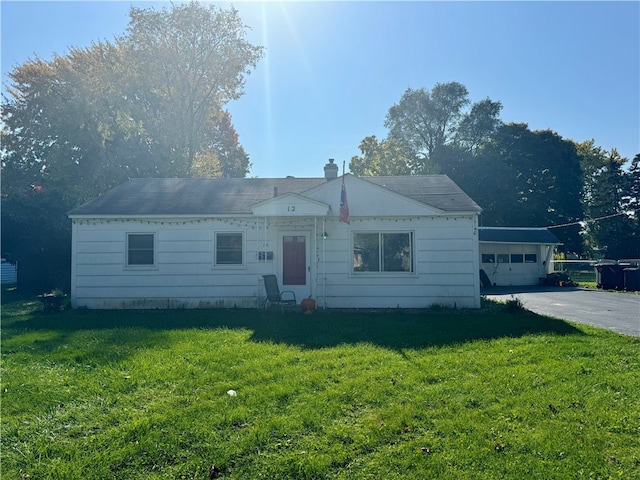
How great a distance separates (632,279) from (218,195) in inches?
701

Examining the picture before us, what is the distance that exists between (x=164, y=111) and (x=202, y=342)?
22.9m

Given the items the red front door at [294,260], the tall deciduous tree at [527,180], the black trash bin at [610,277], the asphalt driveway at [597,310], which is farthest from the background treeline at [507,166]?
the red front door at [294,260]

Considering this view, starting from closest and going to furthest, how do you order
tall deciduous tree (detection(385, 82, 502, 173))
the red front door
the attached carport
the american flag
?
the american flag → the red front door → the attached carport → tall deciduous tree (detection(385, 82, 502, 173))

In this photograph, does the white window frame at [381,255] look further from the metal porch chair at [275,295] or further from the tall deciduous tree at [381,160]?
the tall deciduous tree at [381,160]

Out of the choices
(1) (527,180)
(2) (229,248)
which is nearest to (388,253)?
(2) (229,248)

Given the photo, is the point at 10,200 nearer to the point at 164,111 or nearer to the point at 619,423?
the point at 164,111

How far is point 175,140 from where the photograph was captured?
2616 cm

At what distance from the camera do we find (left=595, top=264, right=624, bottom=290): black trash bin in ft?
63.3

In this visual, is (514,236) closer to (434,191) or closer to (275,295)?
(434,191)

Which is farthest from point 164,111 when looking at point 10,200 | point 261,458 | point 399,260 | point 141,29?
point 261,458

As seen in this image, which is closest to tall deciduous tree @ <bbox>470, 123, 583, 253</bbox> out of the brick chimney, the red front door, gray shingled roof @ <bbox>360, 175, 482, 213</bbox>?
gray shingled roof @ <bbox>360, 175, 482, 213</bbox>

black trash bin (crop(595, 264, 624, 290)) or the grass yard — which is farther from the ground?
black trash bin (crop(595, 264, 624, 290))

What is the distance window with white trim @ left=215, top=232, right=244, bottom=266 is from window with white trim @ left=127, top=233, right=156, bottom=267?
6.30 feet

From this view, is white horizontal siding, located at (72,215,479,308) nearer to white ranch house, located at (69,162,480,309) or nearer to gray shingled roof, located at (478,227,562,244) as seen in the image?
white ranch house, located at (69,162,480,309)
